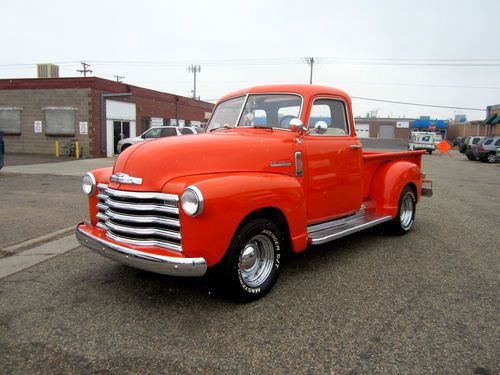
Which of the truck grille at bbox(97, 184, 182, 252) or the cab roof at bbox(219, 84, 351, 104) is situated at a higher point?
the cab roof at bbox(219, 84, 351, 104)

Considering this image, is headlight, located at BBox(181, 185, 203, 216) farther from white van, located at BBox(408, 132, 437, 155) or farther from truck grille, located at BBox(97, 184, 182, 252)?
white van, located at BBox(408, 132, 437, 155)

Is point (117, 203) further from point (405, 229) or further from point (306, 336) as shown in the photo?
point (405, 229)

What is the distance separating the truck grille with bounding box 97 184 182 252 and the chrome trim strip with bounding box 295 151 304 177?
60.9 inches

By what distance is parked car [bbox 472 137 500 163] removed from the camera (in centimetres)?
2497

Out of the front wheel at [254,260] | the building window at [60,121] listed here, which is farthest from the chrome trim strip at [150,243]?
the building window at [60,121]

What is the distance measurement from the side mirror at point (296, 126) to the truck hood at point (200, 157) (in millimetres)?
196

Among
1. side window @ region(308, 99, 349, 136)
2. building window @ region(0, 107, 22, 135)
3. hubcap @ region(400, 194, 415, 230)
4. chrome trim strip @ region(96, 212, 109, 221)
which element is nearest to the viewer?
chrome trim strip @ region(96, 212, 109, 221)

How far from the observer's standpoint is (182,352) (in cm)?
280

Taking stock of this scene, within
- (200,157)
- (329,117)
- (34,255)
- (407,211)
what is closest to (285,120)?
(329,117)

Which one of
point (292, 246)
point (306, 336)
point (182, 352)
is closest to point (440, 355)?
point (306, 336)

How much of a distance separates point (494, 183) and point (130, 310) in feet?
46.4

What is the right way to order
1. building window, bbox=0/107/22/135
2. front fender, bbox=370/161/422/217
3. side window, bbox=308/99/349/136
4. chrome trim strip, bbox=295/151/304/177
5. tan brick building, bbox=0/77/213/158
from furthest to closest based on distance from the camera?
building window, bbox=0/107/22/135 < tan brick building, bbox=0/77/213/158 < front fender, bbox=370/161/422/217 < side window, bbox=308/99/349/136 < chrome trim strip, bbox=295/151/304/177

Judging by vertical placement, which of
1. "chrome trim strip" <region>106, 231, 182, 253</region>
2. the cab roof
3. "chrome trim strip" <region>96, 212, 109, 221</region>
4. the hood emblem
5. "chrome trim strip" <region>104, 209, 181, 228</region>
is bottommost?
"chrome trim strip" <region>106, 231, 182, 253</region>

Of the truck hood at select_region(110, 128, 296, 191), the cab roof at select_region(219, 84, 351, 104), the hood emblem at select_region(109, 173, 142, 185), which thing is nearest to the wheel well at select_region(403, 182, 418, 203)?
the cab roof at select_region(219, 84, 351, 104)
